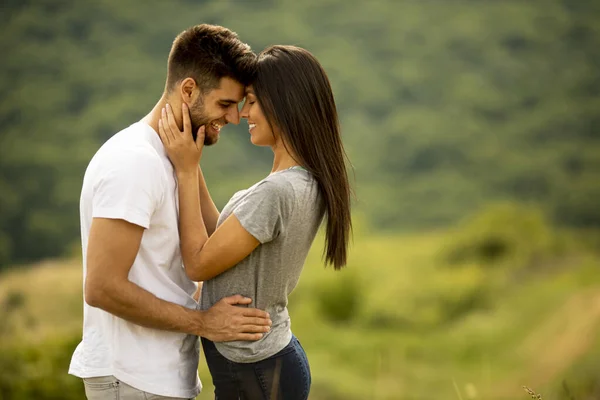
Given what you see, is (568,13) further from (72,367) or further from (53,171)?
(72,367)

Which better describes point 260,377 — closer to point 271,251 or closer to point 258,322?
point 258,322

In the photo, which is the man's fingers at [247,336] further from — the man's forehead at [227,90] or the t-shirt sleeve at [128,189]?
the man's forehead at [227,90]

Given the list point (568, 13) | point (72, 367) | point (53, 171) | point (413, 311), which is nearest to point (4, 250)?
point (53, 171)

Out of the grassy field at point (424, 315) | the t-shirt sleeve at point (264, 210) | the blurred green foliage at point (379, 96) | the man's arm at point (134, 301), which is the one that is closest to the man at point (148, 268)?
the man's arm at point (134, 301)

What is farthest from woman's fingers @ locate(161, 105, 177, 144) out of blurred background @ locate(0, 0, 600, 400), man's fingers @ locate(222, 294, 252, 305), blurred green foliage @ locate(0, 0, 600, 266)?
blurred green foliage @ locate(0, 0, 600, 266)

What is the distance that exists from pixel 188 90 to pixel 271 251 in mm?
605

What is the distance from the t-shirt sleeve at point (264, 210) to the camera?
2141 millimetres

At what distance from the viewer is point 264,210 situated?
2150 millimetres

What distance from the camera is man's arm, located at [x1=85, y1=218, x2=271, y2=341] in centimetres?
204

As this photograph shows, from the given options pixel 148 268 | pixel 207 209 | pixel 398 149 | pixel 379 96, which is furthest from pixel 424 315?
pixel 148 268

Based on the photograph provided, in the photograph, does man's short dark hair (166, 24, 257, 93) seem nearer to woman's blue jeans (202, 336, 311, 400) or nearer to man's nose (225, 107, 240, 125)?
man's nose (225, 107, 240, 125)

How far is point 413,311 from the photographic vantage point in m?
16.4

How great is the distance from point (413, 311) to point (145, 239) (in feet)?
48.1

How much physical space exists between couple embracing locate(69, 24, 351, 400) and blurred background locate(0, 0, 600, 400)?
11.7m
